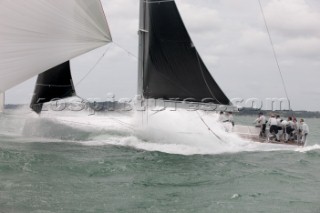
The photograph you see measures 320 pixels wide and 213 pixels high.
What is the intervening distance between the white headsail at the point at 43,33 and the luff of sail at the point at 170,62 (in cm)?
301

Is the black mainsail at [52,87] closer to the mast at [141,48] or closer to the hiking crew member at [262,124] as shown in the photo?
the mast at [141,48]

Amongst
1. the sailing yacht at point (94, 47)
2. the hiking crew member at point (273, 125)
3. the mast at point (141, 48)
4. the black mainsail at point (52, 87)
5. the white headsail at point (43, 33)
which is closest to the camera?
the white headsail at point (43, 33)

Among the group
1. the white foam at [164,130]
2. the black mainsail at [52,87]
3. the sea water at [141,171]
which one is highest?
the black mainsail at [52,87]

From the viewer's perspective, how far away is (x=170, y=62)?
54.1 ft

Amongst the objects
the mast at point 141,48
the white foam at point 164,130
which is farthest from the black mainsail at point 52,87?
the mast at point 141,48

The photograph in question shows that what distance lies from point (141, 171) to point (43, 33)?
4.26 m

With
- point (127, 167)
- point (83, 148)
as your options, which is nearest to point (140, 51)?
point (83, 148)

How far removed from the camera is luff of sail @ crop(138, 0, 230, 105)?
16188mm

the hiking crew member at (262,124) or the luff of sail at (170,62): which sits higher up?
the luff of sail at (170,62)

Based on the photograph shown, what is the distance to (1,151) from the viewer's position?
14.2 metres

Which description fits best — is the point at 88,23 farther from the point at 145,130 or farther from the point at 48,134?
the point at 48,134

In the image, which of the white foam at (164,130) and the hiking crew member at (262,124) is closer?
the white foam at (164,130)

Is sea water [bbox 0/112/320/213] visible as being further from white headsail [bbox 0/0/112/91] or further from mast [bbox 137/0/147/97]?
white headsail [bbox 0/0/112/91]

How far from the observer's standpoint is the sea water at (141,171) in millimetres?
8844
